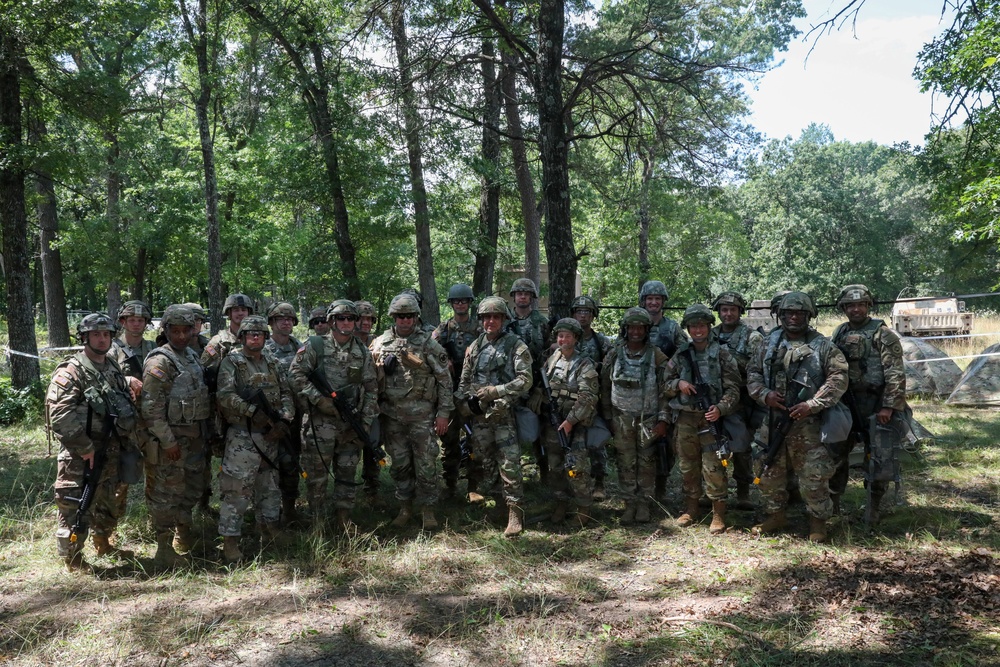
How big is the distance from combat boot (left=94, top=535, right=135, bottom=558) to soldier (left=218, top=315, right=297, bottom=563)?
36.7 inches

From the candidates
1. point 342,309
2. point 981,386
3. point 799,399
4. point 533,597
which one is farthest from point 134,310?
point 981,386

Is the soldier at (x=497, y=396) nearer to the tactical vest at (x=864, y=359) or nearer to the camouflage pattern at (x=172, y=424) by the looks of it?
the camouflage pattern at (x=172, y=424)

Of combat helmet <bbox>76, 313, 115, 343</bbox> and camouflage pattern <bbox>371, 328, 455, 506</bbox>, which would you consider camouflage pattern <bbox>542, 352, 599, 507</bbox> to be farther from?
combat helmet <bbox>76, 313, 115, 343</bbox>

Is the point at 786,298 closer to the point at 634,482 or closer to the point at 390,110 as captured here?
the point at 634,482

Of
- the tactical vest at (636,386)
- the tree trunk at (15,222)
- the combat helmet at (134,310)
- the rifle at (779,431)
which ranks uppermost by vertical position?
the tree trunk at (15,222)

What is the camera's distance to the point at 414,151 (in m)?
11.8

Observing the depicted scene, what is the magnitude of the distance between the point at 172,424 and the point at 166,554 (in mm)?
1108

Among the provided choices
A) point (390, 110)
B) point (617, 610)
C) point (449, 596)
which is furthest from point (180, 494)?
point (390, 110)

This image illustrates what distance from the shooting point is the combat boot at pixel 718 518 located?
245 inches

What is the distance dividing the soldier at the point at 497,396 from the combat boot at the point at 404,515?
0.83 meters

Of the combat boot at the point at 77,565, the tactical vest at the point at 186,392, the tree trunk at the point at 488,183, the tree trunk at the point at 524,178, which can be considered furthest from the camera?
the tree trunk at the point at 524,178

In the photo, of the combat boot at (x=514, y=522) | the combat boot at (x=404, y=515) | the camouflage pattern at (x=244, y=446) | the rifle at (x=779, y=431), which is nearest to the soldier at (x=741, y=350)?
the rifle at (x=779, y=431)

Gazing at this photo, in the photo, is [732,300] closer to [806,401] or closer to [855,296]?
[855,296]

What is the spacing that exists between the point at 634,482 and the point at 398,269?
15.4 meters
